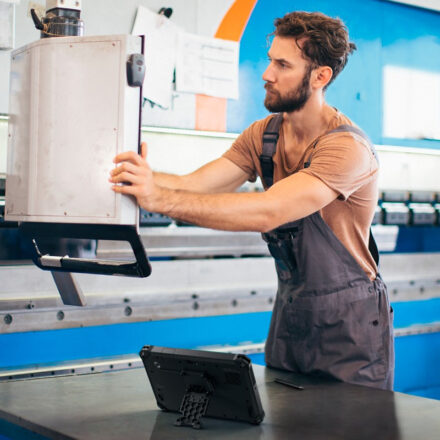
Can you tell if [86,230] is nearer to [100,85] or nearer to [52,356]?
[100,85]

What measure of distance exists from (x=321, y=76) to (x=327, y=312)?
67cm

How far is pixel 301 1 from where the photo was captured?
2.78 metres

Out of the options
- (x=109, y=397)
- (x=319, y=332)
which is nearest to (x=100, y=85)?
(x=109, y=397)

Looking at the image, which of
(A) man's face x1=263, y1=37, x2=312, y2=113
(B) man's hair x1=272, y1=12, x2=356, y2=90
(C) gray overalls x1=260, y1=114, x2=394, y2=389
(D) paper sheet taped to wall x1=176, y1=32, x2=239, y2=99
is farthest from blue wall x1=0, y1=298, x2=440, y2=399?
(B) man's hair x1=272, y1=12, x2=356, y2=90

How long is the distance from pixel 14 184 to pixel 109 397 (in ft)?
1.67

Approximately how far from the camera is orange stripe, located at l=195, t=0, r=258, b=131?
2.51m

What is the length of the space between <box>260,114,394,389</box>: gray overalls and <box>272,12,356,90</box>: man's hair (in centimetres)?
24

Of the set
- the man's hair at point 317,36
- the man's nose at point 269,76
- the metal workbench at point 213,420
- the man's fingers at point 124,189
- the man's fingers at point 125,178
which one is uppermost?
the man's hair at point 317,36

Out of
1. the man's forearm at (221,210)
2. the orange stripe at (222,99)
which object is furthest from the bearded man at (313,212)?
the orange stripe at (222,99)

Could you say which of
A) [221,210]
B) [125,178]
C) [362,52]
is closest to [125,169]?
[125,178]

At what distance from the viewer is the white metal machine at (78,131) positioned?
138 cm

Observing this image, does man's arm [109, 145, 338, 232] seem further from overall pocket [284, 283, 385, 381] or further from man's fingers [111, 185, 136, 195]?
overall pocket [284, 283, 385, 381]

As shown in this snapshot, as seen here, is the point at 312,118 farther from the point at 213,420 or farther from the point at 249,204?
the point at 213,420

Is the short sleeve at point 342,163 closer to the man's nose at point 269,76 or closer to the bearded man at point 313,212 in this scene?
the bearded man at point 313,212
